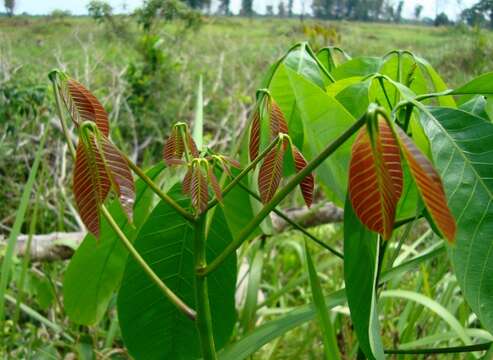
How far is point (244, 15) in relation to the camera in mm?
21500

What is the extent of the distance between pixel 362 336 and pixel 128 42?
540 cm

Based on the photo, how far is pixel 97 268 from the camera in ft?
1.96

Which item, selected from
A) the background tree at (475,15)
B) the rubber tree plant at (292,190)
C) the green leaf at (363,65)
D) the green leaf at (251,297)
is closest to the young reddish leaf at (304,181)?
the rubber tree plant at (292,190)

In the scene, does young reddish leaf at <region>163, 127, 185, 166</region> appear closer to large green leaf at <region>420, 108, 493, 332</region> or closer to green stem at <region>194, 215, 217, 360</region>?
green stem at <region>194, 215, 217, 360</region>

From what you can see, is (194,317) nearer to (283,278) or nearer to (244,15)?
(283,278)

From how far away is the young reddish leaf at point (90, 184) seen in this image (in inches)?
13.4

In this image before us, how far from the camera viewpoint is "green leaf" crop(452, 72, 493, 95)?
16.2 inches

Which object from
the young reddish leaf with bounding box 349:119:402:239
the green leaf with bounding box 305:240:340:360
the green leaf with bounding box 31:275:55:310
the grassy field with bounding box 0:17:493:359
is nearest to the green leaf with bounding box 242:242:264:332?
the grassy field with bounding box 0:17:493:359

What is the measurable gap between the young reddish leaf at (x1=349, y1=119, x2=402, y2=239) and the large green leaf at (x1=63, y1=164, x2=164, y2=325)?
325mm

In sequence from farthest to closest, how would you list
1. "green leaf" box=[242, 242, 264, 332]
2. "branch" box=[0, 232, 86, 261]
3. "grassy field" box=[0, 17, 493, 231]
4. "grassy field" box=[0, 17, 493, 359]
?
"grassy field" box=[0, 17, 493, 231], "branch" box=[0, 232, 86, 261], "grassy field" box=[0, 17, 493, 359], "green leaf" box=[242, 242, 264, 332]

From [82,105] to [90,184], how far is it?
8cm

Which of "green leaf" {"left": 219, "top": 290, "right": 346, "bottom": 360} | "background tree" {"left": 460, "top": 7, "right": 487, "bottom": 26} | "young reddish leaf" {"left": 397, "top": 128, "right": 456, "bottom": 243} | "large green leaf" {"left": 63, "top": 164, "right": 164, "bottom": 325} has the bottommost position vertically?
"green leaf" {"left": 219, "top": 290, "right": 346, "bottom": 360}

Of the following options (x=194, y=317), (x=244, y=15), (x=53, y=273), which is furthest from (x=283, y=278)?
(x=244, y=15)

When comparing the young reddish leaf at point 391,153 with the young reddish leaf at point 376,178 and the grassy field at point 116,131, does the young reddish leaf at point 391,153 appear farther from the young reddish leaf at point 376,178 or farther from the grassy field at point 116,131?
the grassy field at point 116,131
